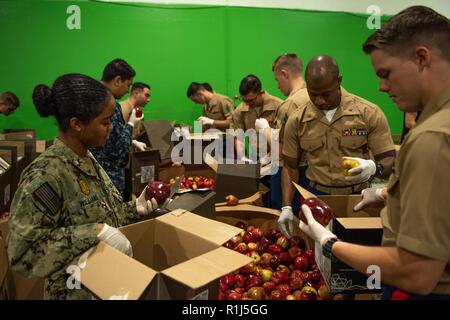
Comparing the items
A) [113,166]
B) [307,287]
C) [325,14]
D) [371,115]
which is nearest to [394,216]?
[307,287]

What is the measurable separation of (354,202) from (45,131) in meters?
4.66

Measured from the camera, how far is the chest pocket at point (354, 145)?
2408mm

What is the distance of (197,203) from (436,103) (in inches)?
58.8

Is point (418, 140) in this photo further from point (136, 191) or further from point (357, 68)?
point (357, 68)

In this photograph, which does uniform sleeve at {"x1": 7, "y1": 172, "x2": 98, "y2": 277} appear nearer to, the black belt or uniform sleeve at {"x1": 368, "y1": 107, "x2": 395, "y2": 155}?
the black belt

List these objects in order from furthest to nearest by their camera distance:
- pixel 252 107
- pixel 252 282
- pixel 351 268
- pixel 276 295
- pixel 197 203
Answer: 1. pixel 252 107
2. pixel 197 203
3. pixel 252 282
4. pixel 276 295
5. pixel 351 268

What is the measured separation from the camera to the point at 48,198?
133 centimetres

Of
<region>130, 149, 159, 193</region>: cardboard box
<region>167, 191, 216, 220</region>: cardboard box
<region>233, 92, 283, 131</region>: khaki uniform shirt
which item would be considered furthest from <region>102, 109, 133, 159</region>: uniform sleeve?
<region>233, 92, 283, 131</region>: khaki uniform shirt

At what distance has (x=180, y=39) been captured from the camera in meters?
5.88

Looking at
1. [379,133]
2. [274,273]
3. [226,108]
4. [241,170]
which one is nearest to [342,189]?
[379,133]

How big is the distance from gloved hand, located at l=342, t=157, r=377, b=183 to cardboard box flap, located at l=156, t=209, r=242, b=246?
2.88 ft

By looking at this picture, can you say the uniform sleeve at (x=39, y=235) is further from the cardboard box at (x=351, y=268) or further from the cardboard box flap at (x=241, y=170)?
the cardboard box flap at (x=241, y=170)

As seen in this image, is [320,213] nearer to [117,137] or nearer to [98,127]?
[98,127]

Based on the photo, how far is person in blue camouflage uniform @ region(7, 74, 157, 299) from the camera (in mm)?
1291
